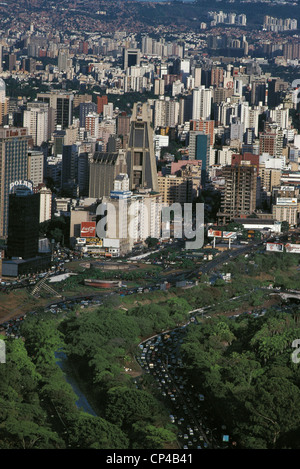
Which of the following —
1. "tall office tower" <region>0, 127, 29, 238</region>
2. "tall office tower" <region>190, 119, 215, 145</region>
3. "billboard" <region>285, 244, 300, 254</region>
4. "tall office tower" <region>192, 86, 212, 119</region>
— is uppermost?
"tall office tower" <region>192, 86, 212, 119</region>

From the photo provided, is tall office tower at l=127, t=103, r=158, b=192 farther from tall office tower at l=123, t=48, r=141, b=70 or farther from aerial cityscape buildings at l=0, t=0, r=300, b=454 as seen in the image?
tall office tower at l=123, t=48, r=141, b=70

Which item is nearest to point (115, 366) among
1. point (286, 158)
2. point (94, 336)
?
point (94, 336)

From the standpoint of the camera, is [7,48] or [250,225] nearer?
[250,225]

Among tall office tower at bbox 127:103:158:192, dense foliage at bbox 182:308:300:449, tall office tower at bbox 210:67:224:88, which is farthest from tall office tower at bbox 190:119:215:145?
dense foliage at bbox 182:308:300:449

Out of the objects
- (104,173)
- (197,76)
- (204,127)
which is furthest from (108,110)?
(104,173)

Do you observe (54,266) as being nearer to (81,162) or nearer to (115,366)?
(115,366)

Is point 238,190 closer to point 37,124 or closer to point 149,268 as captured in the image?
point 149,268
